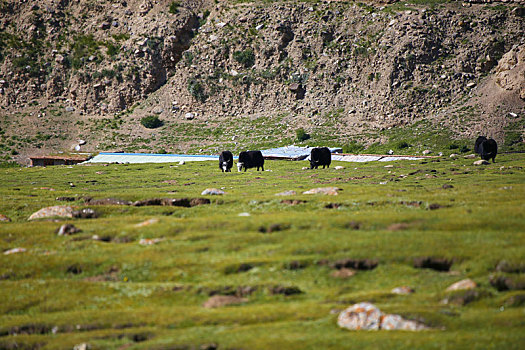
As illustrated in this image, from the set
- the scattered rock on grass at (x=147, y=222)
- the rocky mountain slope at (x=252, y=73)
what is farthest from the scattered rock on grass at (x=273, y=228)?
the rocky mountain slope at (x=252, y=73)

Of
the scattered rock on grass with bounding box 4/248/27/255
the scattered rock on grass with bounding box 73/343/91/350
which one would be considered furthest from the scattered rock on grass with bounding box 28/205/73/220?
the scattered rock on grass with bounding box 73/343/91/350

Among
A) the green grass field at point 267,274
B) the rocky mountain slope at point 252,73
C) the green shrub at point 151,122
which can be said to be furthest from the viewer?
the green shrub at point 151,122

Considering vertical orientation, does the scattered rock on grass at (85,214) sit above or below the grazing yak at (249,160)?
below

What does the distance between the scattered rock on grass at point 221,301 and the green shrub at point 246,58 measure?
116130 mm

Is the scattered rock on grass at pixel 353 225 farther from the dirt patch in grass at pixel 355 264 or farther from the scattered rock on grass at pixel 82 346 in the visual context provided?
the scattered rock on grass at pixel 82 346

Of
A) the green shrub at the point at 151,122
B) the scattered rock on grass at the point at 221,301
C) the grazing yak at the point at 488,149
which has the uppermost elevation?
the green shrub at the point at 151,122

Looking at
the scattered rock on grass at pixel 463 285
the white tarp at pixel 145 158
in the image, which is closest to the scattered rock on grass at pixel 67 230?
the scattered rock on grass at pixel 463 285

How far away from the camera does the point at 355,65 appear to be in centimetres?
11756

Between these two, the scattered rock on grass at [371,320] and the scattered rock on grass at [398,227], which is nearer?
the scattered rock on grass at [371,320]

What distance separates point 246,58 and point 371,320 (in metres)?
120

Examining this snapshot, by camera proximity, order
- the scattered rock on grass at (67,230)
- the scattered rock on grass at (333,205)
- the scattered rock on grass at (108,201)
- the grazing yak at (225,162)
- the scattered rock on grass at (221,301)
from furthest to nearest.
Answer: the grazing yak at (225,162), the scattered rock on grass at (108,201), the scattered rock on grass at (333,205), the scattered rock on grass at (67,230), the scattered rock on grass at (221,301)

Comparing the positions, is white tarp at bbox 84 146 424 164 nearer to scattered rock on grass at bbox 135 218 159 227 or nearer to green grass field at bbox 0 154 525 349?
green grass field at bbox 0 154 525 349

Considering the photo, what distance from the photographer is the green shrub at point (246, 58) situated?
426 ft

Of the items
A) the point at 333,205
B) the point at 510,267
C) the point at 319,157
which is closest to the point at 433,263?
the point at 510,267
